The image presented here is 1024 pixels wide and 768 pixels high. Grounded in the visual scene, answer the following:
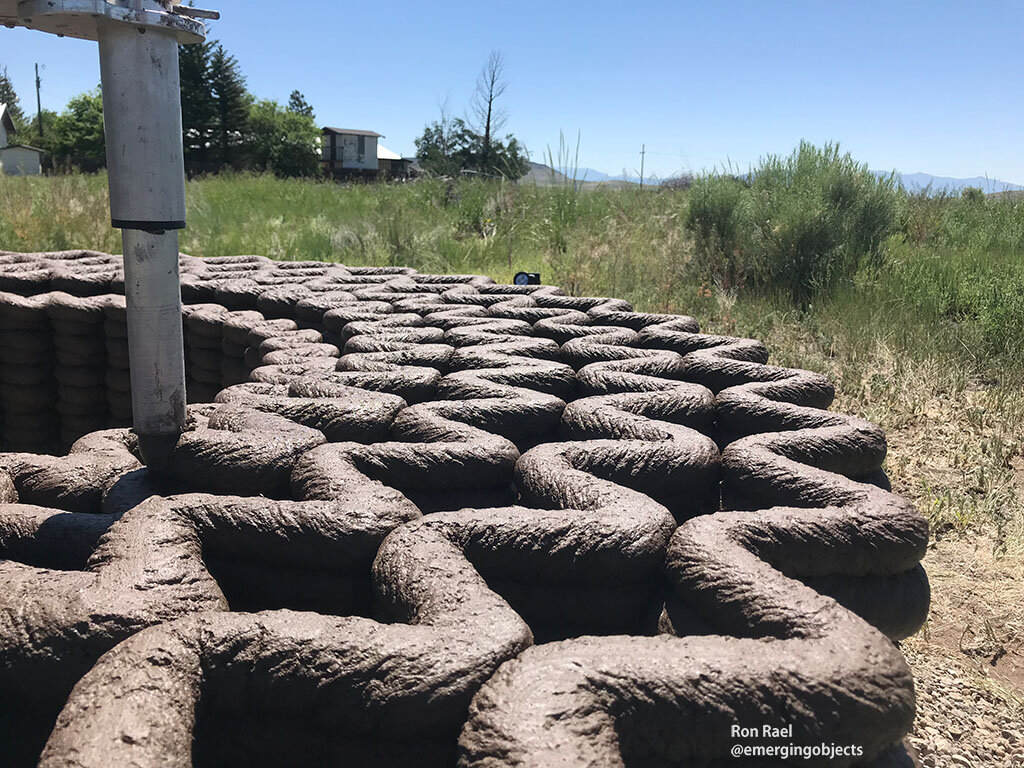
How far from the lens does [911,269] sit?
22.5ft

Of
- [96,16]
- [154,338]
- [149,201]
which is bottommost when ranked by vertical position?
[154,338]

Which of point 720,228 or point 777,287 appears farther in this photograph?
point 720,228

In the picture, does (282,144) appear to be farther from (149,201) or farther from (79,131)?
(149,201)

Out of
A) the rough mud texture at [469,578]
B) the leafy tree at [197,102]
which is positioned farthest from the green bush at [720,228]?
the leafy tree at [197,102]

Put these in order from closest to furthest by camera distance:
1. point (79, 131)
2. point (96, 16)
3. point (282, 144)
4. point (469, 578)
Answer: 1. point (469, 578)
2. point (96, 16)
3. point (282, 144)
4. point (79, 131)

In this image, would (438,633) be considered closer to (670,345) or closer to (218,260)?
(670,345)

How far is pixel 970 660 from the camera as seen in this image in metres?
2.31

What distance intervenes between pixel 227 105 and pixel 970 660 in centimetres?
4033

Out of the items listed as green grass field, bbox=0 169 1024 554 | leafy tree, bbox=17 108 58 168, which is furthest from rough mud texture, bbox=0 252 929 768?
leafy tree, bbox=17 108 58 168

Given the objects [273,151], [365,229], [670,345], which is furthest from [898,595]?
[273,151]

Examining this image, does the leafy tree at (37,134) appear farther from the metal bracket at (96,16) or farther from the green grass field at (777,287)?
the metal bracket at (96,16)

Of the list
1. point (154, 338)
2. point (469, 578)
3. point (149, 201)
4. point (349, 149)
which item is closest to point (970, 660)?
point (469, 578)

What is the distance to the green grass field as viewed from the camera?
3922 mm

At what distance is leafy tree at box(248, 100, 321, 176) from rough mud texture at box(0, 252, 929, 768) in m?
38.2
